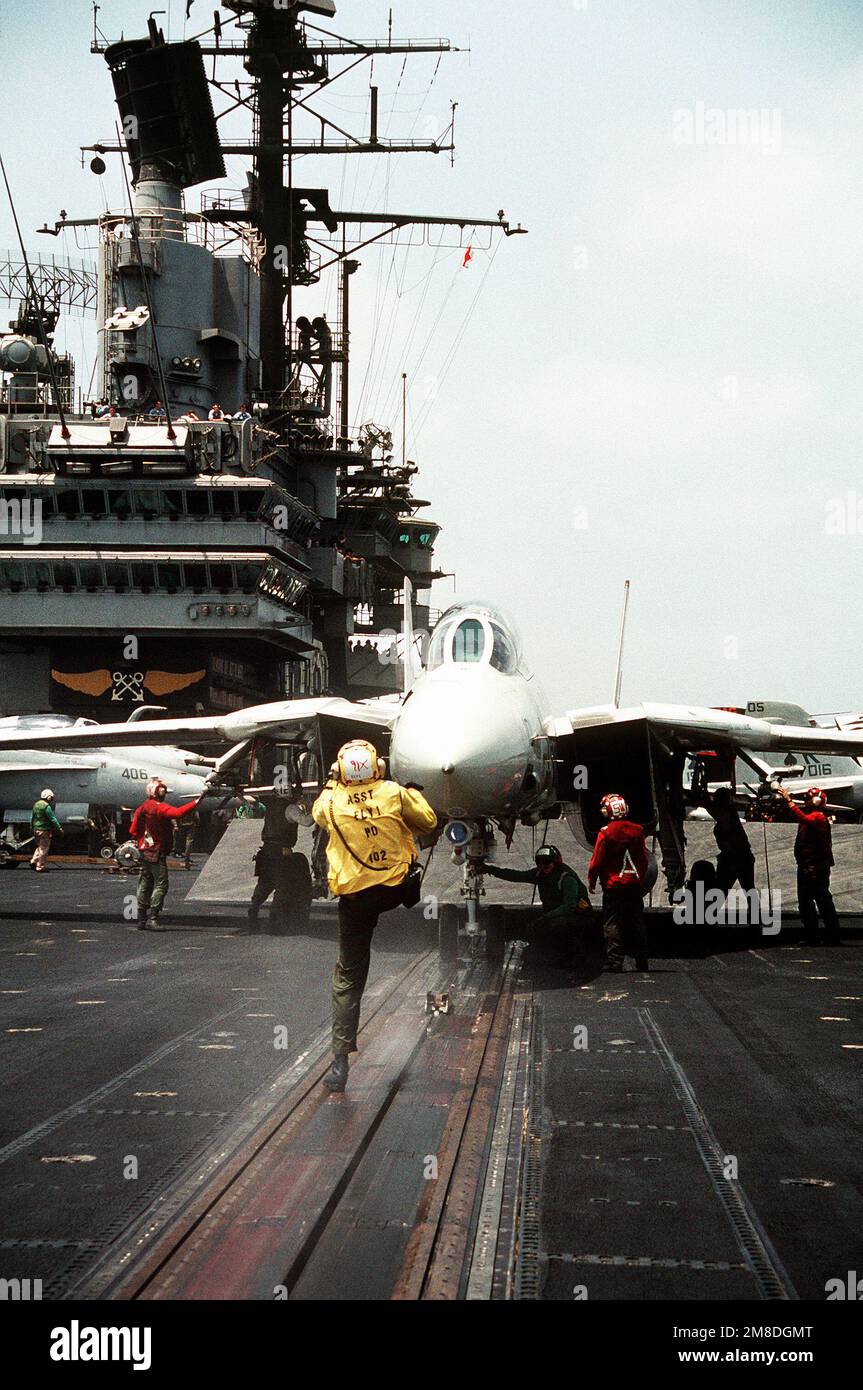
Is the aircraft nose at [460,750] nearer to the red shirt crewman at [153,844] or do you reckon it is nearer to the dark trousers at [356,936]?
the dark trousers at [356,936]

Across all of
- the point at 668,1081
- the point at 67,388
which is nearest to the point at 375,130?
the point at 67,388

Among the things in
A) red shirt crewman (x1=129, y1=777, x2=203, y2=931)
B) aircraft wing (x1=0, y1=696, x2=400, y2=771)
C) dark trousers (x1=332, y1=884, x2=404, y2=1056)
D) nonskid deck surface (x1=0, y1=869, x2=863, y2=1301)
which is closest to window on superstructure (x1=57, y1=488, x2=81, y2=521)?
aircraft wing (x1=0, y1=696, x2=400, y2=771)

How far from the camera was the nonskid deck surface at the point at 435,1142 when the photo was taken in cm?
575

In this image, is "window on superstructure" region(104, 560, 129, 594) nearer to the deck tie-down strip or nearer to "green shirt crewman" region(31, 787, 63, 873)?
"green shirt crewman" region(31, 787, 63, 873)

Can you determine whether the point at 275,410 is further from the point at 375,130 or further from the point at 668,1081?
the point at 668,1081

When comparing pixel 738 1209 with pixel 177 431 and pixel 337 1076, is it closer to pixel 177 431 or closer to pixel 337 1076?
pixel 337 1076

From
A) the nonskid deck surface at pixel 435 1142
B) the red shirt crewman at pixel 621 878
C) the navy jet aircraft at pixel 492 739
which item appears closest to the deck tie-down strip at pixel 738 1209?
the nonskid deck surface at pixel 435 1142

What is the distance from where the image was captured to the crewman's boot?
9148 mm

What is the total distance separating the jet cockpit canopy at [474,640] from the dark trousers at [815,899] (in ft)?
20.0

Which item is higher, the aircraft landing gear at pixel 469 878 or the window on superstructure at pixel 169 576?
the window on superstructure at pixel 169 576

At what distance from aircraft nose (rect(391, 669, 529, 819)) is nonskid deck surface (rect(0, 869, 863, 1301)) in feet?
6.73

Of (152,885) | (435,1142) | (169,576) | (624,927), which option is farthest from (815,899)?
(169,576)

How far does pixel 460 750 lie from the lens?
1455 centimetres

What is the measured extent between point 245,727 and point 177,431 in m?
43.6
